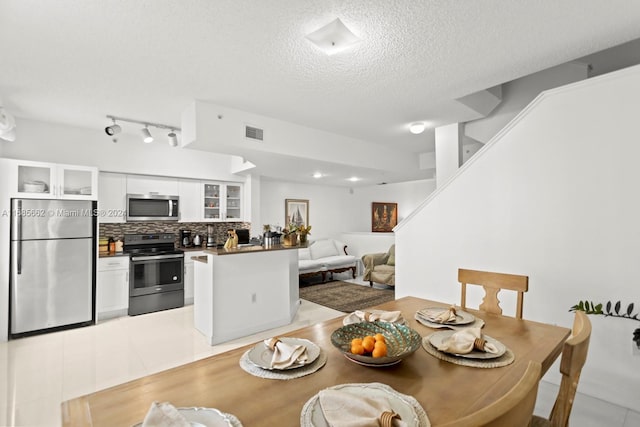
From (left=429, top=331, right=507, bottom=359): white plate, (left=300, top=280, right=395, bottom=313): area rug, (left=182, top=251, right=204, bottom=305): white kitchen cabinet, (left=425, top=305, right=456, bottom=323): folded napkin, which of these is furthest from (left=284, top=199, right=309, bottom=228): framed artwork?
(left=429, top=331, right=507, bottom=359): white plate

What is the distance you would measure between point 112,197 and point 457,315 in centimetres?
495

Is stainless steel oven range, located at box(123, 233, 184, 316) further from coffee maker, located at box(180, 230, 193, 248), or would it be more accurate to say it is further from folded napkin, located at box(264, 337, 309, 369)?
folded napkin, located at box(264, 337, 309, 369)

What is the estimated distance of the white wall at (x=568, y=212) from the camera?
2.35m

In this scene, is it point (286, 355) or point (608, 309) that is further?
point (608, 309)

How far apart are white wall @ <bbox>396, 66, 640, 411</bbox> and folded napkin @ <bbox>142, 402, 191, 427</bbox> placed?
2966 millimetres

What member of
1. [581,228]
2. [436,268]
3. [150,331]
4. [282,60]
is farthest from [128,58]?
[581,228]

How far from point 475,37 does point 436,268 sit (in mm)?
2244

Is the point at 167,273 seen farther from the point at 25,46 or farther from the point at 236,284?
the point at 25,46

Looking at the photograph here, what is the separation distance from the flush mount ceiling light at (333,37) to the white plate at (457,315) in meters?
1.87

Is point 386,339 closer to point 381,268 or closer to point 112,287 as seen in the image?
point 112,287

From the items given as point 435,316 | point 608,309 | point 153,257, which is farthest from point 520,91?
point 153,257

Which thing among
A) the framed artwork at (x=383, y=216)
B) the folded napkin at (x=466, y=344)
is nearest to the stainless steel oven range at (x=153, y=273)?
the folded napkin at (x=466, y=344)

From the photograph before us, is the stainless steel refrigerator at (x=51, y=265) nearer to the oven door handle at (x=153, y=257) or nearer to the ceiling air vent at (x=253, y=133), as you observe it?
the oven door handle at (x=153, y=257)

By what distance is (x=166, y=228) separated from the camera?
17.7ft
